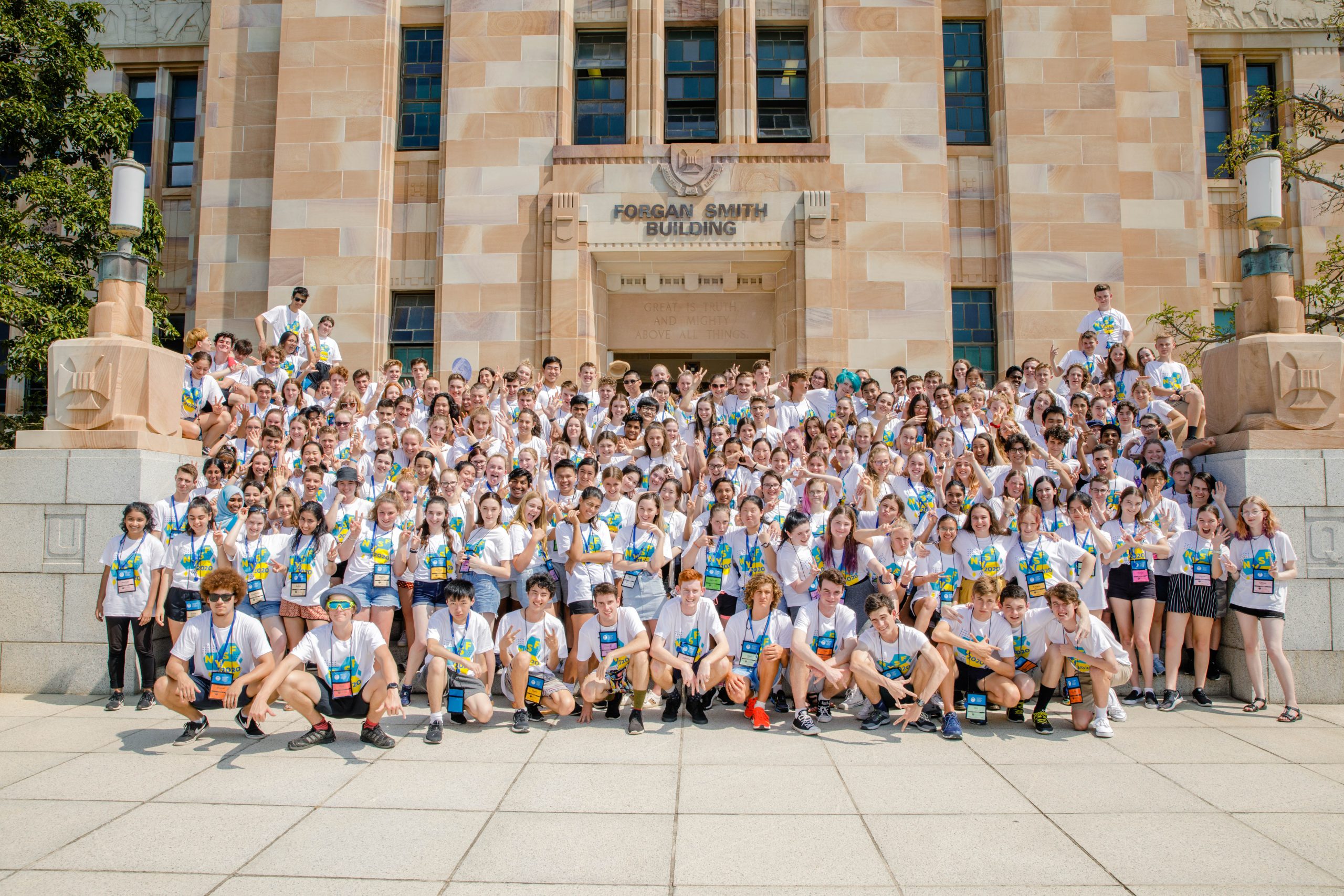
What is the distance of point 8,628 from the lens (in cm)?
852

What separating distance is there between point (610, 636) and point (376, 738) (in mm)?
1968

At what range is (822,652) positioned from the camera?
293 inches

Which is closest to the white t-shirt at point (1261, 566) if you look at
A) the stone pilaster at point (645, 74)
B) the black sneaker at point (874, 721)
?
the black sneaker at point (874, 721)

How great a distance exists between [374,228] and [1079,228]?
12.4 m

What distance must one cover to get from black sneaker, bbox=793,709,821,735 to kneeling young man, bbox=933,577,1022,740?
40.2 inches

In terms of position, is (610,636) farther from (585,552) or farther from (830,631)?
(830,631)

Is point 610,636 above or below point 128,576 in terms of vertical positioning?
below

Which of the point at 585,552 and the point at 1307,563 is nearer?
the point at 585,552

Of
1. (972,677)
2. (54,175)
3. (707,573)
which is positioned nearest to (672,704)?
(707,573)

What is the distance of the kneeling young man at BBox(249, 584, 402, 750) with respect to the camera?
6.52m

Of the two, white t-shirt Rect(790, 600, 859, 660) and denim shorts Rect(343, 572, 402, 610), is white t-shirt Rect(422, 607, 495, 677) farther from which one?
white t-shirt Rect(790, 600, 859, 660)

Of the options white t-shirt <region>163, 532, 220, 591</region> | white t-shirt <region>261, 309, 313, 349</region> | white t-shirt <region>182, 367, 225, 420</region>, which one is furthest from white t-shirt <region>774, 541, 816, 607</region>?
white t-shirt <region>261, 309, 313, 349</region>

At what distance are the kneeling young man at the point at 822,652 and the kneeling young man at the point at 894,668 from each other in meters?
0.14

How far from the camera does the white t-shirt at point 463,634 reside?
726 cm
